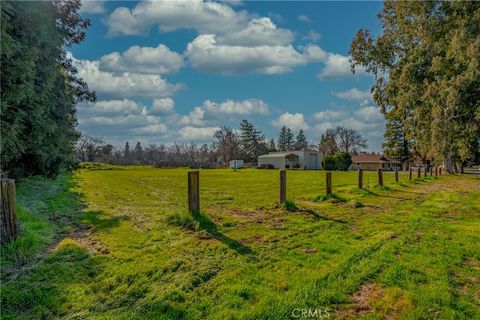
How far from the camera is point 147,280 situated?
143 inches

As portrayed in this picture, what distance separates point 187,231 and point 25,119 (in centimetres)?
633

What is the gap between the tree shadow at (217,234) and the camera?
4.82 m

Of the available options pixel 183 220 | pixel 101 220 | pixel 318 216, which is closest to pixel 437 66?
pixel 318 216

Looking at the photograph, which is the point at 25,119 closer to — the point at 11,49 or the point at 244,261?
the point at 11,49

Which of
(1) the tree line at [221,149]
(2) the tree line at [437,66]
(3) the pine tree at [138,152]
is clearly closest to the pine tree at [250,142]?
(1) the tree line at [221,149]

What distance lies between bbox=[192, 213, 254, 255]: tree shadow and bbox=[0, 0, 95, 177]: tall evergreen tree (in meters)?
4.97

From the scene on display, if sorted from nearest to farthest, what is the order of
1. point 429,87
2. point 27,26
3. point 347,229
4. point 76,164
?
point 347,229 < point 27,26 < point 429,87 < point 76,164

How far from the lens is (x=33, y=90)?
7.89 metres

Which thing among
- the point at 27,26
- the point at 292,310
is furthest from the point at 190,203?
the point at 27,26

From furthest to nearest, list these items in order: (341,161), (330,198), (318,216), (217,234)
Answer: (341,161), (330,198), (318,216), (217,234)

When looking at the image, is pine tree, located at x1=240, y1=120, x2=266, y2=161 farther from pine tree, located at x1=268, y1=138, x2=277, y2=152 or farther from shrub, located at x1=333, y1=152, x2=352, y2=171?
shrub, located at x1=333, y1=152, x2=352, y2=171

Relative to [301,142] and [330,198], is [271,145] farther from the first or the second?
[330,198]

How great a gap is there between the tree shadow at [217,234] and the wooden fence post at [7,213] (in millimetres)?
2998

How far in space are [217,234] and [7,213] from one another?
11.0 feet
